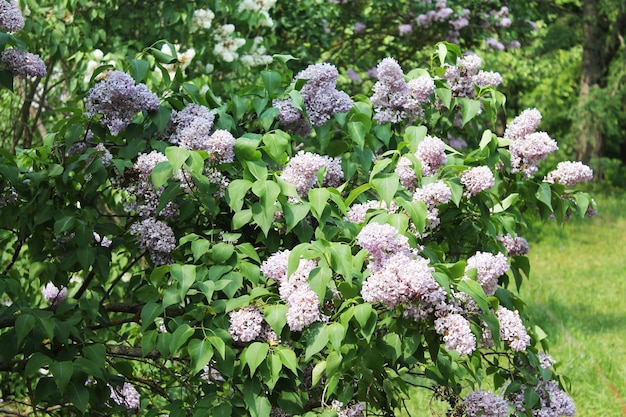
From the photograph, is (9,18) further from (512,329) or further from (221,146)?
(512,329)

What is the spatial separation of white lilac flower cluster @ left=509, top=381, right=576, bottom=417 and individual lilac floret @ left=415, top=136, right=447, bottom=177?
24.5 inches

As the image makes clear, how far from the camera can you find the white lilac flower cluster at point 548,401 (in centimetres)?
241

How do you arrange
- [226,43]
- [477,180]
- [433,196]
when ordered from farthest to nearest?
1. [226,43]
2. [477,180]
3. [433,196]

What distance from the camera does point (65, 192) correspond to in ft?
8.24

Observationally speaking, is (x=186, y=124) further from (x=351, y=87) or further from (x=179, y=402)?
(x=351, y=87)

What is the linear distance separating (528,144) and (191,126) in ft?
3.04

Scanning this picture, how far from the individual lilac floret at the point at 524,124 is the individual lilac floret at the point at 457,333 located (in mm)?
842

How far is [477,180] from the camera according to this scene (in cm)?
237

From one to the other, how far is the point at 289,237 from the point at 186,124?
1.35 ft

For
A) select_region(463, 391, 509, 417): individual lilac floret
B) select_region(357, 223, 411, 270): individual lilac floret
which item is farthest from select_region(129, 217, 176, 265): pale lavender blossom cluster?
select_region(463, 391, 509, 417): individual lilac floret

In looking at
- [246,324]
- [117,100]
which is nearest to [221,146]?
[117,100]

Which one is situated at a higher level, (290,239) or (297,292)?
(297,292)

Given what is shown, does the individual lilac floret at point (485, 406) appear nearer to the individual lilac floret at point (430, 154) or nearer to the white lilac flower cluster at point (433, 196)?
the white lilac flower cluster at point (433, 196)

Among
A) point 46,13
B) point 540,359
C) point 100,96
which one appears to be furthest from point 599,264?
point 100,96
